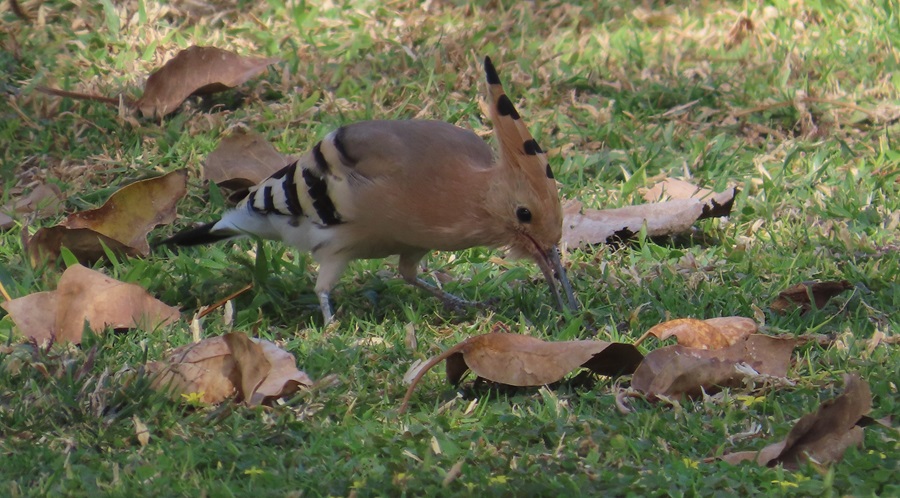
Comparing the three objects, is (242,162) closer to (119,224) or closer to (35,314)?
(119,224)

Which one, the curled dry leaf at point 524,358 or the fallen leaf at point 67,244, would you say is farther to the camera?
the fallen leaf at point 67,244

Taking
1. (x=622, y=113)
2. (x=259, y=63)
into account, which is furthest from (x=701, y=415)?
(x=259, y=63)

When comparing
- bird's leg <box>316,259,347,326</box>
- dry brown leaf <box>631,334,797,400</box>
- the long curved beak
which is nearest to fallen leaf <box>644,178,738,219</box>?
the long curved beak

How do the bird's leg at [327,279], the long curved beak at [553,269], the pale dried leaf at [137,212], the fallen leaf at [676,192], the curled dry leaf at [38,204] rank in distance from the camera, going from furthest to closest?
1. the fallen leaf at [676,192]
2. the curled dry leaf at [38,204]
3. the pale dried leaf at [137,212]
4. the bird's leg at [327,279]
5. the long curved beak at [553,269]

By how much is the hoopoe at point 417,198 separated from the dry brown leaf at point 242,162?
1.78 feet

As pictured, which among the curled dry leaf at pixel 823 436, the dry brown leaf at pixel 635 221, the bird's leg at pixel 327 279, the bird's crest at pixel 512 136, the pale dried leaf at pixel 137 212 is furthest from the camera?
the dry brown leaf at pixel 635 221

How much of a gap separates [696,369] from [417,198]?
3.91ft

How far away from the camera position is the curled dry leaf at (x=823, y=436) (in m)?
3.04

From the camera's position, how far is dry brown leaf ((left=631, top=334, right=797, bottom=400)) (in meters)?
3.50

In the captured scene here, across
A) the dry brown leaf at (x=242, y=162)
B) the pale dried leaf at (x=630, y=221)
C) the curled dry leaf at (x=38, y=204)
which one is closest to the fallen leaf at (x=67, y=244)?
the curled dry leaf at (x=38, y=204)

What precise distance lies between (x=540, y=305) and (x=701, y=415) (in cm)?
113

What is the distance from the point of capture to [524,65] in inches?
251

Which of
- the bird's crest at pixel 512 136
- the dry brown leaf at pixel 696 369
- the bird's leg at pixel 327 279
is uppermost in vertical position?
the bird's crest at pixel 512 136

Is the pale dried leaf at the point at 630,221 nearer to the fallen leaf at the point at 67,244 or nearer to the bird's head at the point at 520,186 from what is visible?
the bird's head at the point at 520,186
